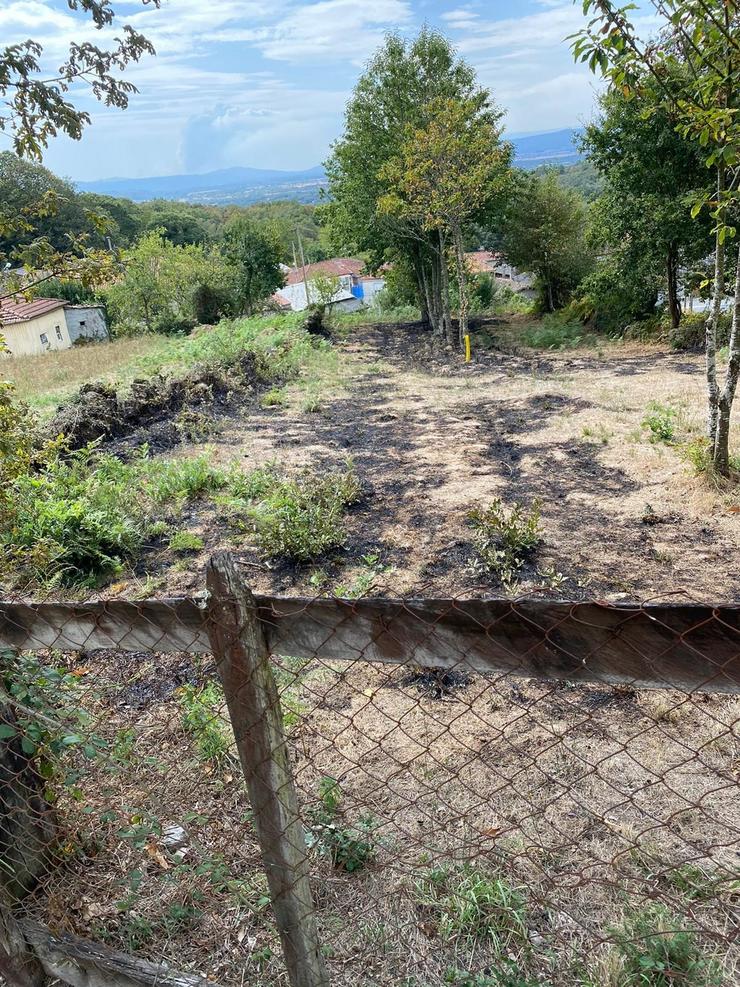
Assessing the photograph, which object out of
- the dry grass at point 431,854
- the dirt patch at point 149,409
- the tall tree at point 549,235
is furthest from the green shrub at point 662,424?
the tall tree at point 549,235

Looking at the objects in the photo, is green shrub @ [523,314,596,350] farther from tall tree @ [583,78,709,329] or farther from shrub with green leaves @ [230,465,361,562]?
shrub with green leaves @ [230,465,361,562]

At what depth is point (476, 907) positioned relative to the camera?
2.05 meters

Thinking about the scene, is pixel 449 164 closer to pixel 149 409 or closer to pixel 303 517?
pixel 149 409

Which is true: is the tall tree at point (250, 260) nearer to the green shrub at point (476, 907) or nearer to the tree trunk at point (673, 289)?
the tree trunk at point (673, 289)

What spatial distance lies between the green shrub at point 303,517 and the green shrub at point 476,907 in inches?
136

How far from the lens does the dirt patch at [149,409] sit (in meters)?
9.63

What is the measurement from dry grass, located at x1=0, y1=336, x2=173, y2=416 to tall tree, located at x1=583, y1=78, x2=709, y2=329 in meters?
12.0

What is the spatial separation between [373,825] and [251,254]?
3114 cm

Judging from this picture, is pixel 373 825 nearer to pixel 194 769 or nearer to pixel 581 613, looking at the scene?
pixel 194 769

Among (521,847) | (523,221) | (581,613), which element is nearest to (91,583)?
(521,847)

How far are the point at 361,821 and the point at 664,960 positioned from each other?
1110mm

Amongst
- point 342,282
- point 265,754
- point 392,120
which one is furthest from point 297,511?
point 342,282

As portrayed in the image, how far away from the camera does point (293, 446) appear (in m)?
9.50

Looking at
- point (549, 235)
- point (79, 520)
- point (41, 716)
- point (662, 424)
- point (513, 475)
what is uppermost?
point (549, 235)
